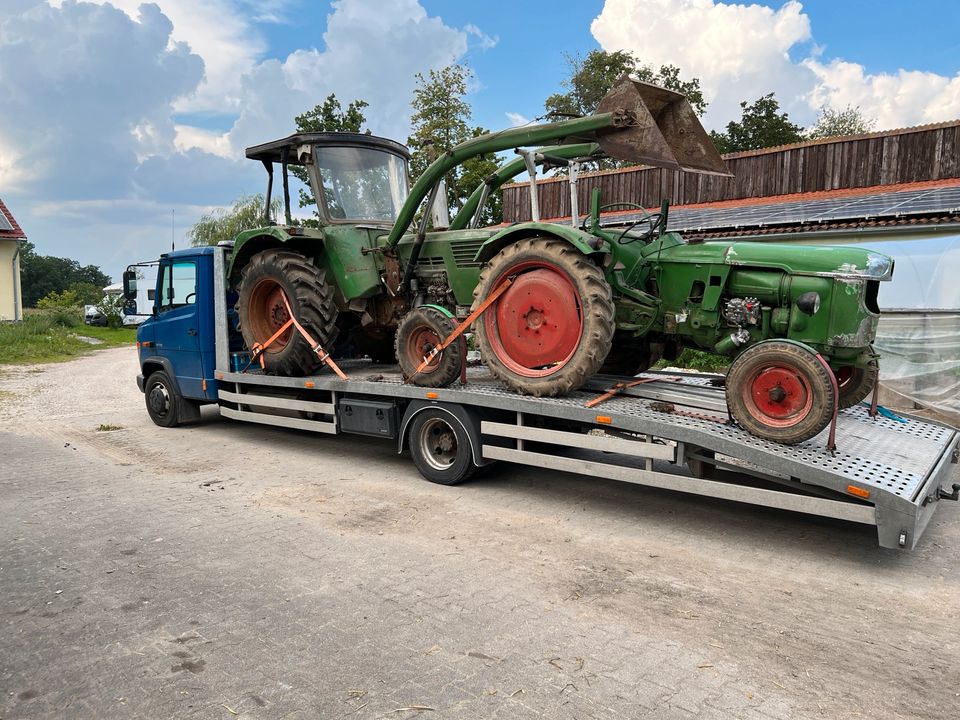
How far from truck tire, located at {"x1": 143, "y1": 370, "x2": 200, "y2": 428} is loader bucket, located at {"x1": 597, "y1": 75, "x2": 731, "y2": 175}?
674 cm

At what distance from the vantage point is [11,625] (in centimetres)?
390

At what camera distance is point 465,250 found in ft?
25.0

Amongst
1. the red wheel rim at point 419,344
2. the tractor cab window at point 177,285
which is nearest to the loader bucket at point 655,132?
the red wheel rim at point 419,344

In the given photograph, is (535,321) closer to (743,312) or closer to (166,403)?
(743,312)

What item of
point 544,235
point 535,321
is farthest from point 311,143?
point 535,321

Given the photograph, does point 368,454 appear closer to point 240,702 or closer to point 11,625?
point 11,625

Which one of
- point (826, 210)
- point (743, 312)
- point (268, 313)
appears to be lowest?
point (268, 313)

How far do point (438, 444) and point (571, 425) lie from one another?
4.69ft

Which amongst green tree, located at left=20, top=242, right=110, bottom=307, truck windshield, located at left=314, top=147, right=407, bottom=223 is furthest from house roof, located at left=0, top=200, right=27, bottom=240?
green tree, located at left=20, top=242, right=110, bottom=307

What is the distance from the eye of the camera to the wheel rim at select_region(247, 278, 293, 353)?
28.0 ft

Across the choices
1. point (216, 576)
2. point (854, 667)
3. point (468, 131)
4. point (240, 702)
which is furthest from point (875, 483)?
point (468, 131)

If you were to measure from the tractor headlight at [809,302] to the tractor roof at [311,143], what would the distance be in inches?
213

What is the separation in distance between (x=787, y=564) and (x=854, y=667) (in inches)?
53.0

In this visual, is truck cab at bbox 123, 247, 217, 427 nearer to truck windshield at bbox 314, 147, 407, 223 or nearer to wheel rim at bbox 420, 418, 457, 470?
truck windshield at bbox 314, 147, 407, 223
